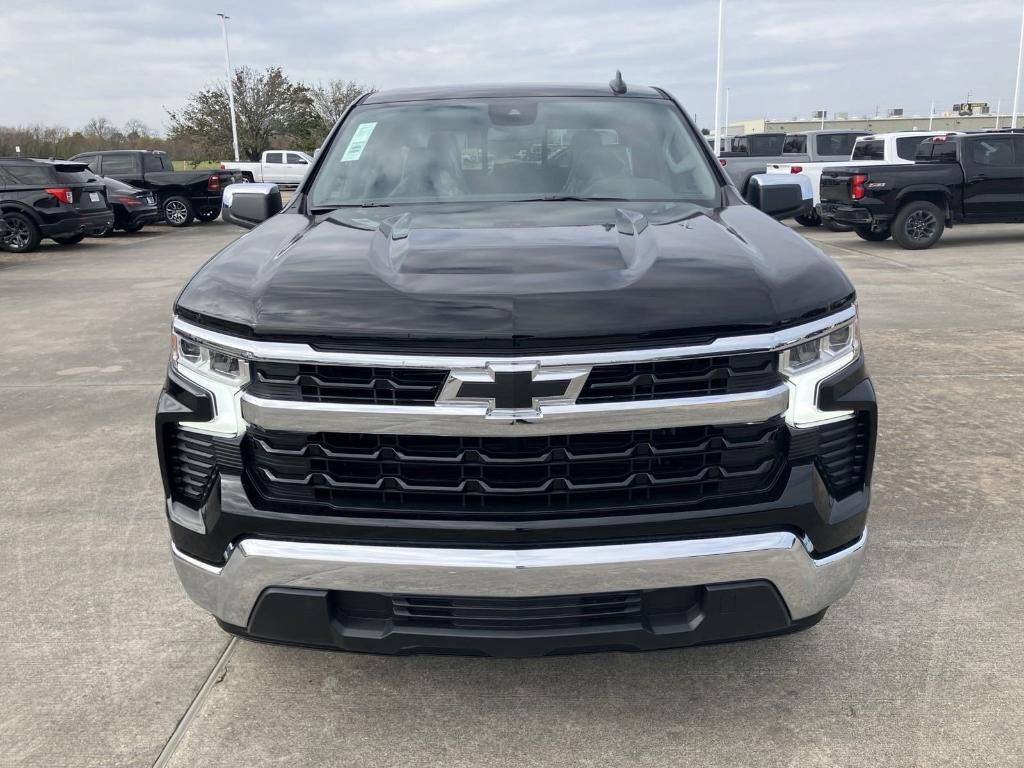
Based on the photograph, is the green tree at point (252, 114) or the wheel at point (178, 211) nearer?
the wheel at point (178, 211)

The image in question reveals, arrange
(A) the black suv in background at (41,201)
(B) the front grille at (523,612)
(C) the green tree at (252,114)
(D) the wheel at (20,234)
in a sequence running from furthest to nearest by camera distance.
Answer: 1. (C) the green tree at (252,114)
2. (D) the wheel at (20,234)
3. (A) the black suv in background at (41,201)
4. (B) the front grille at (523,612)

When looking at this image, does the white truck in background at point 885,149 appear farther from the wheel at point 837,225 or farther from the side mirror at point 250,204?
the side mirror at point 250,204

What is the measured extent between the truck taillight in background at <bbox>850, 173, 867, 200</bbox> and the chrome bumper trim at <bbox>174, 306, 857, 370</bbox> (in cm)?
1243

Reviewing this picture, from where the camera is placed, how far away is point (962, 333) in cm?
779

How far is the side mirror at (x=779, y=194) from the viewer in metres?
3.81

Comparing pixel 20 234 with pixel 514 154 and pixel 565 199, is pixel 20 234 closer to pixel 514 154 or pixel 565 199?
pixel 514 154

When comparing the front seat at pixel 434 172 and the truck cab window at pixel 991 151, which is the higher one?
the truck cab window at pixel 991 151

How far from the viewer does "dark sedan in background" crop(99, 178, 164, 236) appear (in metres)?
19.1

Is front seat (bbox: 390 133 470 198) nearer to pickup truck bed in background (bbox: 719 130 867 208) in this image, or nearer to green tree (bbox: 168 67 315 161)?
pickup truck bed in background (bbox: 719 130 867 208)

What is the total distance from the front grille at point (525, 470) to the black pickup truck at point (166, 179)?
20.7m

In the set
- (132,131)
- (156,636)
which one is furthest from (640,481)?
(132,131)

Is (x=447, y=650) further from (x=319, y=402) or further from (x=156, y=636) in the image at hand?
(x=156, y=636)

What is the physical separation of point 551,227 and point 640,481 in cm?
92

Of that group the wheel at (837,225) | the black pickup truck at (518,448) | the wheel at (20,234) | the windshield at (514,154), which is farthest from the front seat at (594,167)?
the wheel at (20,234)
